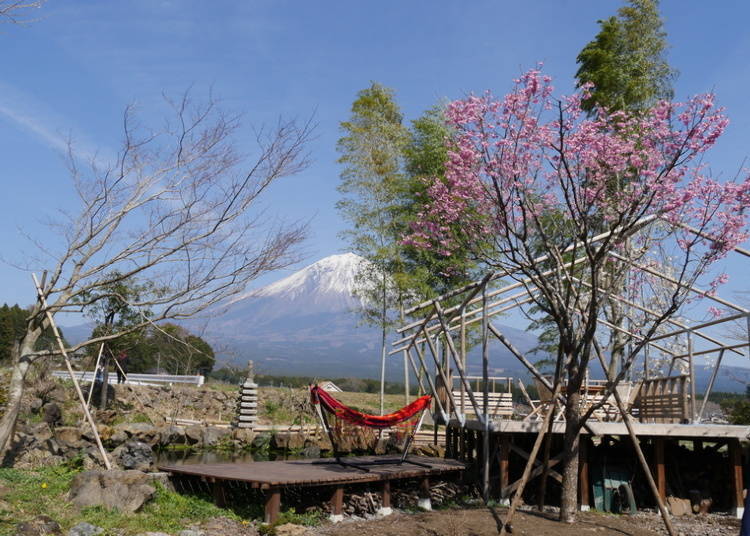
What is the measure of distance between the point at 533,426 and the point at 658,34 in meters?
11.8

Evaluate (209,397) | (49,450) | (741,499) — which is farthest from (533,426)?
(209,397)

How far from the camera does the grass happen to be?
6.00 meters

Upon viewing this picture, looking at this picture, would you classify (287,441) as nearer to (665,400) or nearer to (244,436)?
(244,436)

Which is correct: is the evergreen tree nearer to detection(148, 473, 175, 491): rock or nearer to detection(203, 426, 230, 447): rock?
detection(203, 426, 230, 447): rock

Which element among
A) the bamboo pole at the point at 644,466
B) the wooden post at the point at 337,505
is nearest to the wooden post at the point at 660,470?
the bamboo pole at the point at 644,466

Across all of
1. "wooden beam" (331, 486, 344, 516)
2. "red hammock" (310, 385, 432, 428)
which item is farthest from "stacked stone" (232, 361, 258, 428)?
"wooden beam" (331, 486, 344, 516)

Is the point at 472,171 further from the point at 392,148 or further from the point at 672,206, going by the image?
the point at 392,148

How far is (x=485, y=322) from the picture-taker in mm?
9250

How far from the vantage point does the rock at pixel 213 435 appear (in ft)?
54.2

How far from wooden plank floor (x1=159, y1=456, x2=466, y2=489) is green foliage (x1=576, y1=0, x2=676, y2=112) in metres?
10.5

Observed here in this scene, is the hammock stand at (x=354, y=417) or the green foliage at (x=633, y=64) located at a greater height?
the green foliage at (x=633, y=64)

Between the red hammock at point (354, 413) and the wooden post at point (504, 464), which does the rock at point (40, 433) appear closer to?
the red hammock at point (354, 413)

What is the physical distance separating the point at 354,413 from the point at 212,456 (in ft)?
24.4

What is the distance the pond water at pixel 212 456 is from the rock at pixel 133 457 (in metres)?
2.55
